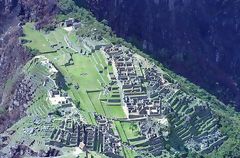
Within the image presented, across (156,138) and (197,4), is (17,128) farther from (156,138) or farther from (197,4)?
(197,4)

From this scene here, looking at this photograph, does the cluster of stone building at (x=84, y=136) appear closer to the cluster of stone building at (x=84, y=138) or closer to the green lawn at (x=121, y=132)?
the cluster of stone building at (x=84, y=138)

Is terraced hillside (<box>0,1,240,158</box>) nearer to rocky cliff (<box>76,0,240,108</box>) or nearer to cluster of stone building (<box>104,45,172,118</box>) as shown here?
cluster of stone building (<box>104,45,172,118</box>)

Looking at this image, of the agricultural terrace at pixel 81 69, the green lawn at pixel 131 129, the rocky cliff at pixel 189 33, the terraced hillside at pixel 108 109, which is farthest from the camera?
the rocky cliff at pixel 189 33

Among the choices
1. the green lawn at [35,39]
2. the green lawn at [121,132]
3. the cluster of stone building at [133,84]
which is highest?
the green lawn at [35,39]

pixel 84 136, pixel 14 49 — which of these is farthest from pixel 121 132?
pixel 14 49

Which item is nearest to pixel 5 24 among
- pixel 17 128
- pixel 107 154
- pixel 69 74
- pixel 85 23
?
pixel 85 23

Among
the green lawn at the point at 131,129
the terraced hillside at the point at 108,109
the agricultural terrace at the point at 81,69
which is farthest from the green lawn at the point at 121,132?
the agricultural terrace at the point at 81,69

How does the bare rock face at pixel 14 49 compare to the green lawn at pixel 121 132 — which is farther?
the bare rock face at pixel 14 49

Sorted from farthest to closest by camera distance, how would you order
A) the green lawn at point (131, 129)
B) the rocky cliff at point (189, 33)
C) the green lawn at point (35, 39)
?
1. the rocky cliff at point (189, 33)
2. the green lawn at point (35, 39)
3. the green lawn at point (131, 129)
